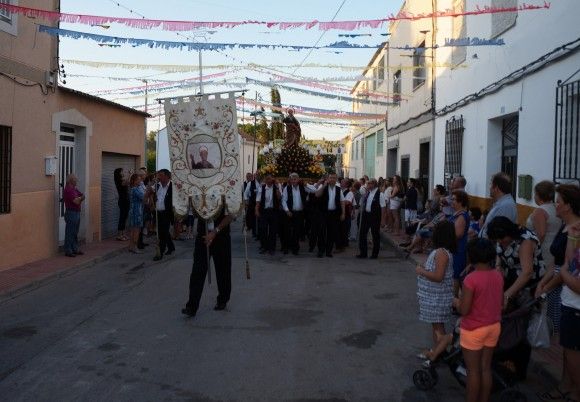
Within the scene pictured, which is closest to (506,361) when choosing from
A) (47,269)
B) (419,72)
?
(47,269)

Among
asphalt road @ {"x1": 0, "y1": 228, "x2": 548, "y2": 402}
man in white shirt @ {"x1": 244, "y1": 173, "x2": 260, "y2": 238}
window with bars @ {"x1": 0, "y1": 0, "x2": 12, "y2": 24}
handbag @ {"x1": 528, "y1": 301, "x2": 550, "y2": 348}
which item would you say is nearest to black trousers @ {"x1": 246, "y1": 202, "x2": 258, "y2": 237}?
man in white shirt @ {"x1": 244, "y1": 173, "x2": 260, "y2": 238}

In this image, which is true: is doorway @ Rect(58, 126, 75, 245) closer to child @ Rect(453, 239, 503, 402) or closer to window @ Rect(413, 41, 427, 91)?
window @ Rect(413, 41, 427, 91)

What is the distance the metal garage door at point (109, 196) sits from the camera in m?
A: 16.5

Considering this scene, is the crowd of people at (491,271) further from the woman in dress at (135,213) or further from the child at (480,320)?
the woman in dress at (135,213)

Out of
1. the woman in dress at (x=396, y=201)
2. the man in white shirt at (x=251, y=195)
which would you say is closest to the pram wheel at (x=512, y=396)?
the man in white shirt at (x=251, y=195)

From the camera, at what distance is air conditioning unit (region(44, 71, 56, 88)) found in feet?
40.5

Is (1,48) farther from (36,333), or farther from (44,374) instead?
(44,374)

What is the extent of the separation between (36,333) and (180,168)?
266 centimetres

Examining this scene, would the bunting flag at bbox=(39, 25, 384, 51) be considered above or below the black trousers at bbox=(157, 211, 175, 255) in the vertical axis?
above

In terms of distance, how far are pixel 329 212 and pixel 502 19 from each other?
513 centimetres

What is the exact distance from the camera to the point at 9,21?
10.9m

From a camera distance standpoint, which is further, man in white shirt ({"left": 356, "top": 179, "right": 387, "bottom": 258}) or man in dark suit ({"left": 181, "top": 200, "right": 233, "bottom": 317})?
man in white shirt ({"left": 356, "top": 179, "right": 387, "bottom": 258})

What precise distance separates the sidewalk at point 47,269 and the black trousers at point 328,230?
175 inches

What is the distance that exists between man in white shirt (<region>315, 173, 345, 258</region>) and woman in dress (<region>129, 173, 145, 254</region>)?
3.85 meters
